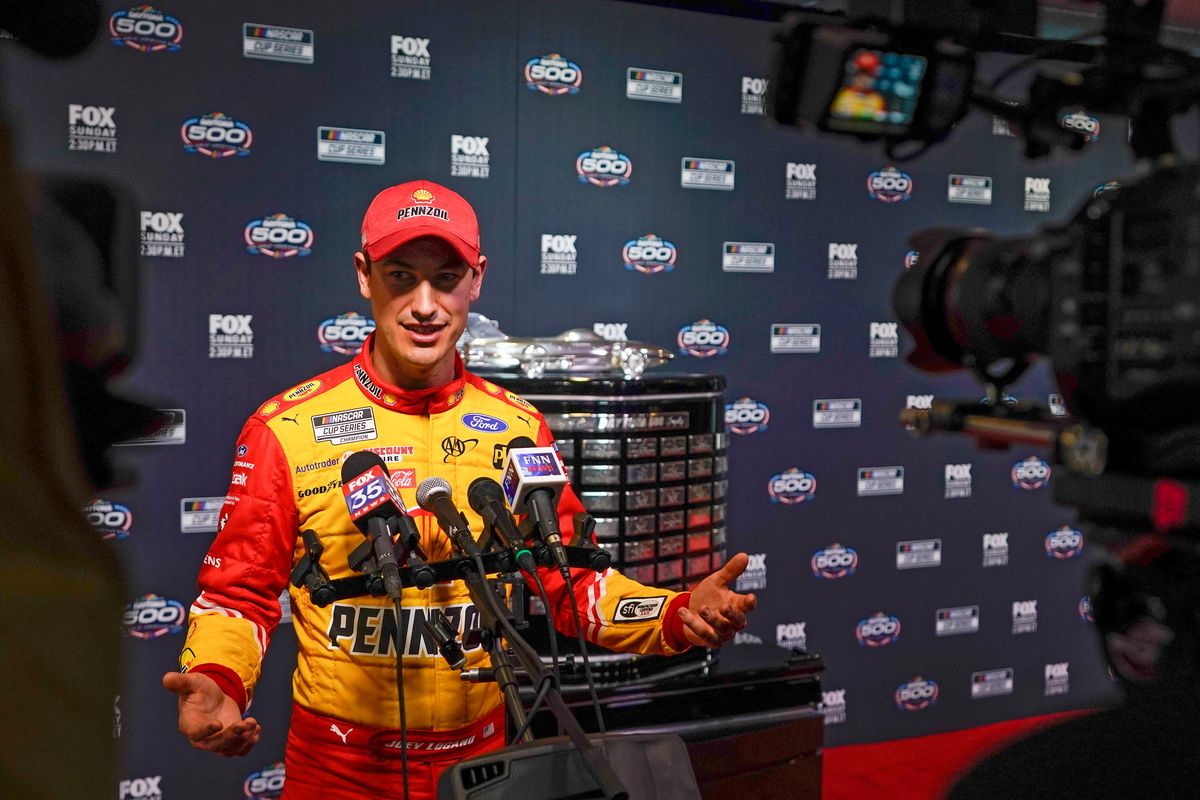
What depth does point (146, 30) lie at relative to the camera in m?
3.00

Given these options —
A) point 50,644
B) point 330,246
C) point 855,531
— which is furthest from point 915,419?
point 855,531

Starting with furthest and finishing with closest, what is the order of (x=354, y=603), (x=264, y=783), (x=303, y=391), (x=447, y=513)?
(x=264, y=783)
(x=303, y=391)
(x=354, y=603)
(x=447, y=513)

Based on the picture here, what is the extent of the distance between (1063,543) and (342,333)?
10.6ft

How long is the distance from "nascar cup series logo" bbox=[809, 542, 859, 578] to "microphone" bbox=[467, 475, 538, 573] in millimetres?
2841

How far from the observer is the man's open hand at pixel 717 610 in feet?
4.87

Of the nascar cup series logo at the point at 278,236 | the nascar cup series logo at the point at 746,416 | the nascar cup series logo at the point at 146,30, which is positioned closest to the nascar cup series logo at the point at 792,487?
the nascar cup series logo at the point at 746,416

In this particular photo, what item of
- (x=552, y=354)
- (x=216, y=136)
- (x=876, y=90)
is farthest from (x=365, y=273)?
(x=216, y=136)

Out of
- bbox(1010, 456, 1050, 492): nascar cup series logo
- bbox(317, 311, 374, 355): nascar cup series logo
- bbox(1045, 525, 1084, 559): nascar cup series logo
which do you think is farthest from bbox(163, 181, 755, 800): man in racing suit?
bbox(1045, 525, 1084, 559): nascar cup series logo

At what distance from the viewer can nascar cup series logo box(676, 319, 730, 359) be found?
145 inches

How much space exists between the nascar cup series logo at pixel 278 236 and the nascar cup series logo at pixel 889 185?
218 centimetres

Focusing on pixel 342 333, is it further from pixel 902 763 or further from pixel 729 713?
pixel 902 763

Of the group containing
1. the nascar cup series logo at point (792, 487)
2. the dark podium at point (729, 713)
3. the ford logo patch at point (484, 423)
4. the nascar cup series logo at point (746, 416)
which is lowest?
the dark podium at point (729, 713)

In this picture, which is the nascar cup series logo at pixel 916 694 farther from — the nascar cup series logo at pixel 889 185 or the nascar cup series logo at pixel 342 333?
the nascar cup series logo at pixel 342 333

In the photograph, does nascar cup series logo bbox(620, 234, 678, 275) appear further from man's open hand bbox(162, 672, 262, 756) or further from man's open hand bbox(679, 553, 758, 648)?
man's open hand bbox(162, 672, 262, 756)
